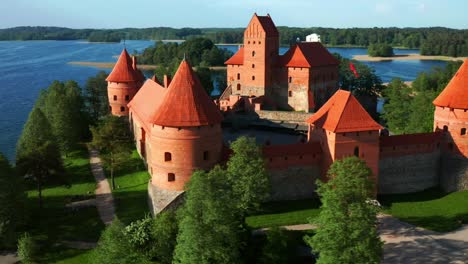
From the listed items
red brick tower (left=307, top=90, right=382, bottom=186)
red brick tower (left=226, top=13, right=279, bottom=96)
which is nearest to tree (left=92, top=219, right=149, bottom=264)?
red brick tower (left=307, top=90, right=382, bottom=186)

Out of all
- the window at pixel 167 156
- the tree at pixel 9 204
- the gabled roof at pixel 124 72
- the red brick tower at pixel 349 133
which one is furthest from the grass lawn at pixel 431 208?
the gabled roof at pixel 124 72

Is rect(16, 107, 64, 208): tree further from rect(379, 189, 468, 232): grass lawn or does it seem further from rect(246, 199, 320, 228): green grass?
rect(379, 189, 468, 232): grass lawn

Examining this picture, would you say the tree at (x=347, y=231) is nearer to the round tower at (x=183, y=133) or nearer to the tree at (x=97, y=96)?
the round tower at (x=183, y=133)

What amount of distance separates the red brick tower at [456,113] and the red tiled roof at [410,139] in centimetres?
67

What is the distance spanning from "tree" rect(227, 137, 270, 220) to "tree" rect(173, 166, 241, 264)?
3360 mm

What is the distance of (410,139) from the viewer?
27.2 meters

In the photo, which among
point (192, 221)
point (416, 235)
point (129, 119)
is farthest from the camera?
point (129, 119)

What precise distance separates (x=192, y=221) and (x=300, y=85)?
1003 inches

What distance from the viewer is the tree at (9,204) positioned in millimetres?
22078

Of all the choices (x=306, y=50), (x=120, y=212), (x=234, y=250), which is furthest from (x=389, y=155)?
(x=306, y=50)

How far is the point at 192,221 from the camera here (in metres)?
17.5

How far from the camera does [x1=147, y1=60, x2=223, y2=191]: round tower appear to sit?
75.8 ft

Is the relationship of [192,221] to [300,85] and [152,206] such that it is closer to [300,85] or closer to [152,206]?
[152,206]

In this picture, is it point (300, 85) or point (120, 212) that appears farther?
point (300, 85)
